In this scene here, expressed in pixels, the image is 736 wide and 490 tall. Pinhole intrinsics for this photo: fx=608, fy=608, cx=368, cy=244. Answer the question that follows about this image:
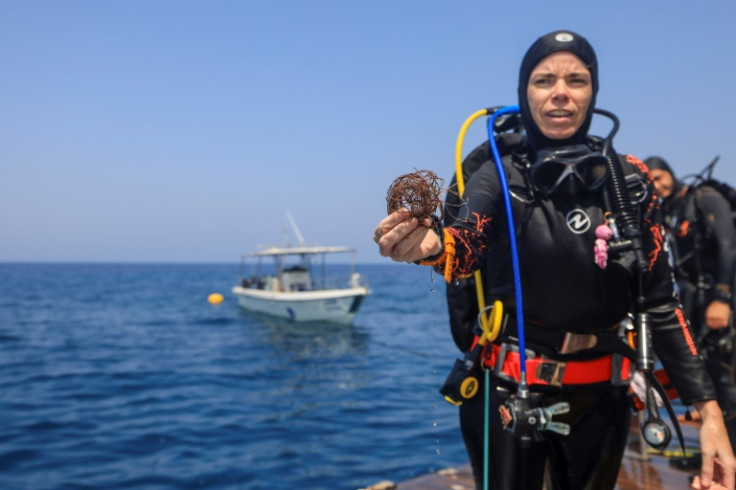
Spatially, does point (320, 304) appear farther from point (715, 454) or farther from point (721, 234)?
point (715, 454)

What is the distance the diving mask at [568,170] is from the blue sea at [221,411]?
52cm

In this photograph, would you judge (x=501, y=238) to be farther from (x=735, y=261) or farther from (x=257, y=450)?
(x=257, y=450)

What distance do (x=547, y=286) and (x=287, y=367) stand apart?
17.0m

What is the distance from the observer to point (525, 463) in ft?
6.82

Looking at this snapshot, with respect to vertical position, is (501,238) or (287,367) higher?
(501,238)

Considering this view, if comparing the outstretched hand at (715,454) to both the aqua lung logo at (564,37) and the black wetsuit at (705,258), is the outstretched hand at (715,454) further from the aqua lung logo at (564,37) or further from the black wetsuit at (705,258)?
the black wetsuit at (705,258)

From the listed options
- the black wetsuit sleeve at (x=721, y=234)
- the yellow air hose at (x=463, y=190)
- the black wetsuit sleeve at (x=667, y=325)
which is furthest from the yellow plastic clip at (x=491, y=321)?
the black wetsuit sleeve at (x=721, y=234)

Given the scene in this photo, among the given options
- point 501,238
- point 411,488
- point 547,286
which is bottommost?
point 411,488

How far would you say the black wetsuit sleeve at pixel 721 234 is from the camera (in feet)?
14.6

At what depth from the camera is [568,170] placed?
208 centimetres

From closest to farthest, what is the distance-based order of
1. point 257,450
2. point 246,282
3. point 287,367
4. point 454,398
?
point 454,398 < point 257,450 < point 287,367 < point 246,282

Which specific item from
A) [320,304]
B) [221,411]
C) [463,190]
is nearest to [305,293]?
[320,304]

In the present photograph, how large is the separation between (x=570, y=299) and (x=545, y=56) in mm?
872

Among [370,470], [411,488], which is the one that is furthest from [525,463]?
[370,470]
